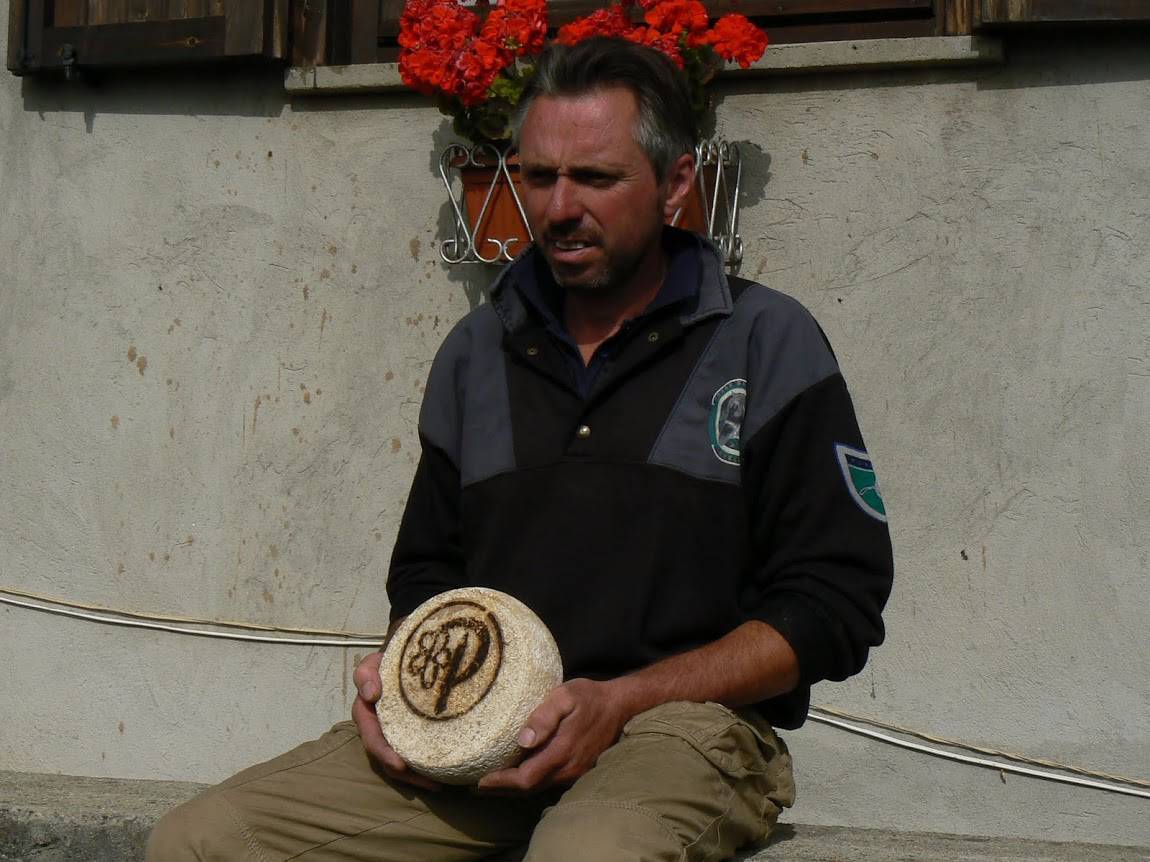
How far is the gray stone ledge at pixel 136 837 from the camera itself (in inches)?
103

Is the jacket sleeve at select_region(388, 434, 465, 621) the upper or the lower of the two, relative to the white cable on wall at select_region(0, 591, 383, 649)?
upper

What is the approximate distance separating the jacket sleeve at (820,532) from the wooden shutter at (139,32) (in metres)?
2.22

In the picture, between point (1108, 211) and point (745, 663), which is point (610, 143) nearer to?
point (745, 663)

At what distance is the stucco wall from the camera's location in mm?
3672

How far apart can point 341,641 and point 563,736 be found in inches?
76.4

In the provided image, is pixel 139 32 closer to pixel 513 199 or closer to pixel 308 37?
pixel 308 37

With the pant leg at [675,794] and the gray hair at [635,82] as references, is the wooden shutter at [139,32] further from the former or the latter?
the pant leg at [675,794]

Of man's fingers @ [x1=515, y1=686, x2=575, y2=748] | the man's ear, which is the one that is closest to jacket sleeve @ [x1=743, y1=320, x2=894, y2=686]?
man's fingers @ [x1=515, y1=686, x2=575, y2=748]

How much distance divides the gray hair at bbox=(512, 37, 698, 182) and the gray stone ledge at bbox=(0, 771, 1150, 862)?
1.24m

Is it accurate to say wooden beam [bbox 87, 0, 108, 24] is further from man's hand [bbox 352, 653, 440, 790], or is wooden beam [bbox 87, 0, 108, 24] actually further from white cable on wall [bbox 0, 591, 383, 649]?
man's hand [bbox 352, 653, 440, 790]

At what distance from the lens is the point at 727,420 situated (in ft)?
8.68

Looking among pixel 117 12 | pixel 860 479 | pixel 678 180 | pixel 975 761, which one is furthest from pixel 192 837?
pixel 117 12

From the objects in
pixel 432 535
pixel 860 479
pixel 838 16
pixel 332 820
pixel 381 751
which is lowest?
pixel 332 820

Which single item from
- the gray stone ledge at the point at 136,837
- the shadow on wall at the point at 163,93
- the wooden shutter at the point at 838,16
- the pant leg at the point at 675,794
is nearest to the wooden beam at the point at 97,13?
A: the shadow on wall at the point at 163,93
